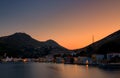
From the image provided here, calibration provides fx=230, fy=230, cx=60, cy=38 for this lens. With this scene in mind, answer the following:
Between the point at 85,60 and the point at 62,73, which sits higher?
the point at 85,60

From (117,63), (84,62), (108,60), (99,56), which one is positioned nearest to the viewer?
(117,63)

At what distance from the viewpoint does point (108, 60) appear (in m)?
143

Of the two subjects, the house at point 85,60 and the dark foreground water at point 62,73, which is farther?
the house at point 85,60

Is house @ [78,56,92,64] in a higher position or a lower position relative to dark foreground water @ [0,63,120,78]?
higher

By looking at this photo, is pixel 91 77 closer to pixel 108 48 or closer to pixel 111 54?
pixel 111 54

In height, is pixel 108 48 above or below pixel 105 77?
above

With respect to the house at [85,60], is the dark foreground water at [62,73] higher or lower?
lower

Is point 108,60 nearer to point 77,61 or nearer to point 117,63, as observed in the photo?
point 117,63

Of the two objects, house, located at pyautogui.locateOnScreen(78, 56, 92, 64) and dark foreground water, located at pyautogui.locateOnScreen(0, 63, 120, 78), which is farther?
house, located at pyautogui.locateOnScreen(78, 56, 92, 64)

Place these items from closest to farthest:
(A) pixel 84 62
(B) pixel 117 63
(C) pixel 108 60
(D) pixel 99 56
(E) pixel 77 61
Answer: (B) pixel 117 63 < (C) pixel 108 60 < (D) pixel 99 56 < (A) pixel 84 62 < (E) pixel 77 61

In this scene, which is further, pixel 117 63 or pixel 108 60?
pixel 108 60

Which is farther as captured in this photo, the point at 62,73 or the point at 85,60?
the point at 85,60

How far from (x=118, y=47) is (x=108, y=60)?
51.4 feet

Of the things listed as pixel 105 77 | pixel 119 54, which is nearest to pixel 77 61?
pixel 119 54
